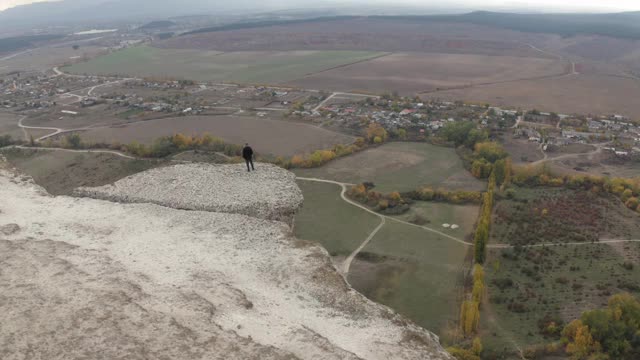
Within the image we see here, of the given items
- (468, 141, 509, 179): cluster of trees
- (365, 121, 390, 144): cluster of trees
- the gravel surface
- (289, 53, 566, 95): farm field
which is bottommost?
(468, 141, 509, 179): cluster of trees

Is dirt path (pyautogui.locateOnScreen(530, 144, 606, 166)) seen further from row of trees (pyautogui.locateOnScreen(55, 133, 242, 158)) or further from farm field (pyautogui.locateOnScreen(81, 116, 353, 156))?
row of trees (pyautogui.locateOnScreen(55, 133, 242, 158))

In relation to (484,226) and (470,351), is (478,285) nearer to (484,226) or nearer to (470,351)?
(470,351)

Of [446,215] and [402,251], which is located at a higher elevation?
[446,215]

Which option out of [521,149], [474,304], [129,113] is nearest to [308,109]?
[129,113]

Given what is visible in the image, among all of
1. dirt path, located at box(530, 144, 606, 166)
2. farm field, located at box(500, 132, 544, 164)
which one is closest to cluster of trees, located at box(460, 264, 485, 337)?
dirt path, located at box(530, 144, 606, 166)

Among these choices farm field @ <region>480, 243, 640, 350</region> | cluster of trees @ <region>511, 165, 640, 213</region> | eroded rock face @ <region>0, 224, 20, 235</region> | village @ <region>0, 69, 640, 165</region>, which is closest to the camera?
eroded rock face @ <region>0, 224, 20, 235</region>

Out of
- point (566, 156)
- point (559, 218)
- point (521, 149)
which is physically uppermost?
point (521, 149)

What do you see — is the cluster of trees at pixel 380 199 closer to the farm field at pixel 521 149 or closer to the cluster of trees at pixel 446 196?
the cluster of trees at pixel 446 196

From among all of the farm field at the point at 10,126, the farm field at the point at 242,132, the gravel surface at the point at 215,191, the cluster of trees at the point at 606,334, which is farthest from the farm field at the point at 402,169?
the farm field at the point at 10,126
